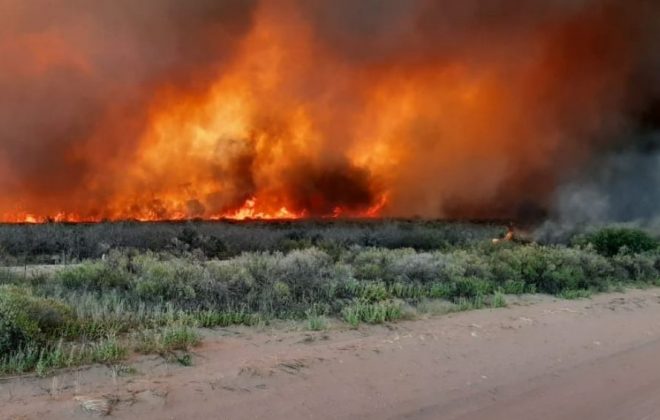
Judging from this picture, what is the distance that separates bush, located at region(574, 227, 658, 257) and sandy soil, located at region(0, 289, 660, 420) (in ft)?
46.7

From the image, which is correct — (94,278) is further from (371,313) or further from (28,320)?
(371,313)

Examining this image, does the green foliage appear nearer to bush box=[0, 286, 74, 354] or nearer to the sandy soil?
the sandy soil

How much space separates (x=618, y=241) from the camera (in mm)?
26344

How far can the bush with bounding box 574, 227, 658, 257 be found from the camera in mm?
25531

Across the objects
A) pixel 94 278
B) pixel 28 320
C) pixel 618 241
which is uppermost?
pixel 618 241

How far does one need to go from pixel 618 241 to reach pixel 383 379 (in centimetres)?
2067

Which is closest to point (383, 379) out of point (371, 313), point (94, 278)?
point (371, 313)

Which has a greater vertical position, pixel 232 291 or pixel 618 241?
pixel 618 241

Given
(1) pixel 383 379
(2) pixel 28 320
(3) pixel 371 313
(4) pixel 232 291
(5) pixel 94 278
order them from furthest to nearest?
1. (5) pixel 94 278
2. (4) pixel 232 291
3. (3) pixel 371 313
4. (2) pixel 28 320
5. (1) pixel 383 379

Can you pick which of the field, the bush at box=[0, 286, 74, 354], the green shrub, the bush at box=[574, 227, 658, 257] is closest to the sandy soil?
the field

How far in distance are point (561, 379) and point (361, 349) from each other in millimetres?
2883

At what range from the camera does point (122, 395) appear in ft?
24.1

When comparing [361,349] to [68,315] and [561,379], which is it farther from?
[68,315]

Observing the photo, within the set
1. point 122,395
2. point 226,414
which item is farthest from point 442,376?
point 122,395
